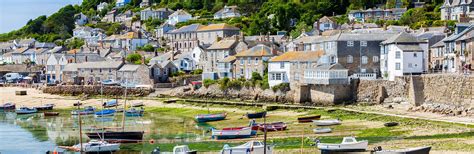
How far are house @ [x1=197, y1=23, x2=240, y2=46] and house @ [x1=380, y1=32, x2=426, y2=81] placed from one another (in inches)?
1700

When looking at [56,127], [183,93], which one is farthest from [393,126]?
[183,93]

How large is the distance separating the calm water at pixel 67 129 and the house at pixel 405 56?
1561 cm

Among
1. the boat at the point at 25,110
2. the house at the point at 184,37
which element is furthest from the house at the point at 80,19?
the boat at the point at 25,110

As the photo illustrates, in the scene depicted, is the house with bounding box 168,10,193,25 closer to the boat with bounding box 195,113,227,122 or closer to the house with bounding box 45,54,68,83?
the house with bounding box 45,54,68,83

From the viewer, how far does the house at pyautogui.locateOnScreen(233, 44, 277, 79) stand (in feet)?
215

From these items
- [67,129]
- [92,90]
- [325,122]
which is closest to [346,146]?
[325,122]

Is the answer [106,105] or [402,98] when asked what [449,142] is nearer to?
[402,98]

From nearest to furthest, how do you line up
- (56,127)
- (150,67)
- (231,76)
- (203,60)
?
(56,127) → (231,76) → (150,67) → (203,60)

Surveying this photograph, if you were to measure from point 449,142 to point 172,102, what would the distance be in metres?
33.0

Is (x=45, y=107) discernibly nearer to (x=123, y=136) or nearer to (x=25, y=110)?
(x=25, y=110)

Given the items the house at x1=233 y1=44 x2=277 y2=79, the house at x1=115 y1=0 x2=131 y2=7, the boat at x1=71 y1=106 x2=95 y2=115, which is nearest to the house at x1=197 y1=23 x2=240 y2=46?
the house at x1=233 y1=44 x2=277 y2=79

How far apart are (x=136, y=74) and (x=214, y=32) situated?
22460 millimetres

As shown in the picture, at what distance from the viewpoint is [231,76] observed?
6981 cm

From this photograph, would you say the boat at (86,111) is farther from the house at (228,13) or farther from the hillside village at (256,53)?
the house at (228,13)
